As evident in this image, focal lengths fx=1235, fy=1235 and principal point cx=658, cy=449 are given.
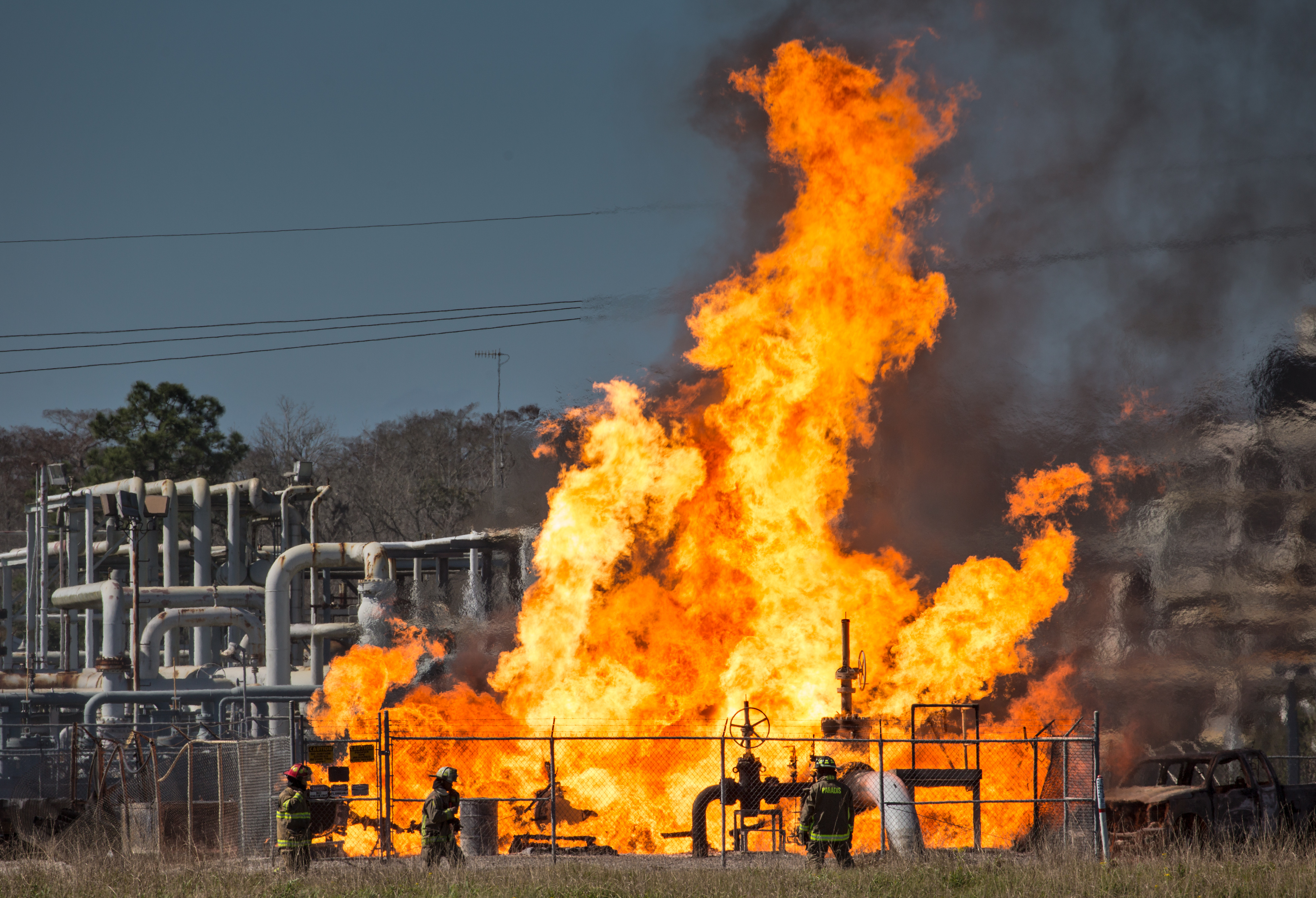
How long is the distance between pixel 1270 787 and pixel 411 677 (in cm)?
1588

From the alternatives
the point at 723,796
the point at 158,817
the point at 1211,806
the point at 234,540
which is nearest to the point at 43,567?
the point at 234,540

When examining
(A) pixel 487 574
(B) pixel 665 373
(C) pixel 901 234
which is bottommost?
(A) pixel 487 574

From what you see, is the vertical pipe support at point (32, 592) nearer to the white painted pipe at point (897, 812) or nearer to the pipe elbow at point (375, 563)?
the pipe elbow at point (375, 563)

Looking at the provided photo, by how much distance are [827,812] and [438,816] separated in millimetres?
4530

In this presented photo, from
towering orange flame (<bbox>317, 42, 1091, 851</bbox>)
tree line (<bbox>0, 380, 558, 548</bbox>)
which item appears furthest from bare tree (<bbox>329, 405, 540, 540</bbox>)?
towering orange flame (<bbox>317, 42, 1091, 851</bbox>)

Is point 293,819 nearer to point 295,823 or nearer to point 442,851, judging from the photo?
point 295,823

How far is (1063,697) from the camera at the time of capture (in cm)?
2395

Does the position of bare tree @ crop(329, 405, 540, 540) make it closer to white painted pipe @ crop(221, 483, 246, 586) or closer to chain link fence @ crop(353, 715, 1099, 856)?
white painted pipe @ crop(221, 483, 246, 586)

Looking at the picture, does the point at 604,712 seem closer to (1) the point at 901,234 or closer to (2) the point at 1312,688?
(1) the point at 901,234

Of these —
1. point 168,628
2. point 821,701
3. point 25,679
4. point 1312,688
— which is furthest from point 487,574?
point 1312,688

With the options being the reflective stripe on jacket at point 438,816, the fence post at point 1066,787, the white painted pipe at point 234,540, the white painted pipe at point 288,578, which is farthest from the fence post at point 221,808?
the white painted pipe at point 234,540

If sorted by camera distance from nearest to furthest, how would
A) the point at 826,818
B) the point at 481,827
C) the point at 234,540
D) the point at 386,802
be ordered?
the point at 826,818, the point at 386,802, the point at 481,827, the point at 234,540

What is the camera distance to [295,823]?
47.0 ft

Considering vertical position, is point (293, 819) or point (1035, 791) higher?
point (293, 819)
